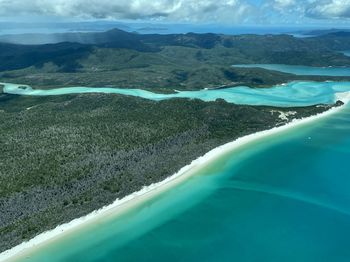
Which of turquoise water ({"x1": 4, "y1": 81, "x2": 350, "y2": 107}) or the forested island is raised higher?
the forested island

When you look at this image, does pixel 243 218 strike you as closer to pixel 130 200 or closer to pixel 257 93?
pixel 130 200

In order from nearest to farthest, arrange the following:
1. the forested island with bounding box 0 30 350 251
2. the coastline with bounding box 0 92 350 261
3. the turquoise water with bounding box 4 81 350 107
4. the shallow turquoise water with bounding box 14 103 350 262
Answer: the coastline with bounding box 0 92 350 261 → the shallow turquoise water with bounding box 14 103 350 262 → the forested island with bounding box 0 30 350 251 → the turquoise water with bounding box 4 81 350 107

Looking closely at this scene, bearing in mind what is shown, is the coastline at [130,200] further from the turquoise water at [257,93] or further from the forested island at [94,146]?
the turquoise water at [257,93]

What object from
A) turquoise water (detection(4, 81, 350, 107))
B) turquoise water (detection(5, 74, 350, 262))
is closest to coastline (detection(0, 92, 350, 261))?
turquoise water (detection(5, 74, 350, 262))

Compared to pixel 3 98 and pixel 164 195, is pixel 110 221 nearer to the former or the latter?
pixel 164 195

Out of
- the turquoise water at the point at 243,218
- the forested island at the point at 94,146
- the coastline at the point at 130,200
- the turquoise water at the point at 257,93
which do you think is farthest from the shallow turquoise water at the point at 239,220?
the turquoise water at the point at 257,93

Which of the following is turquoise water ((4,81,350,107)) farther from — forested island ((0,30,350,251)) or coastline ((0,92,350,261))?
coastline ((0,92,350,261))

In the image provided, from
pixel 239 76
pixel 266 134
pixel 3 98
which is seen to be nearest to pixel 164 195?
pixel 266 134
